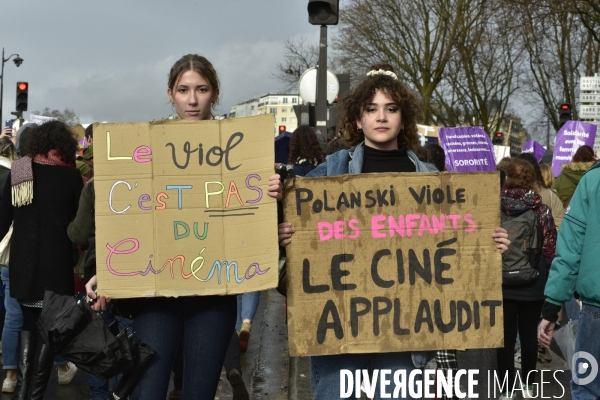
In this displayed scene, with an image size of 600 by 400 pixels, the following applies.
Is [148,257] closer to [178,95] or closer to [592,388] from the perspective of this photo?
[178,95]

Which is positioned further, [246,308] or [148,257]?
[246,308]

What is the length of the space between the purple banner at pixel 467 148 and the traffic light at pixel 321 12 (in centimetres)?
296

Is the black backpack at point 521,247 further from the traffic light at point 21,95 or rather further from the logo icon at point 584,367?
the traffic light at point 21,95

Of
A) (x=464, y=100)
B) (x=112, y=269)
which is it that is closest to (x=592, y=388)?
(x=112, y=269)

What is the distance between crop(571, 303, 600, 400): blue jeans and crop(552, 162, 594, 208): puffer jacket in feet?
19.2

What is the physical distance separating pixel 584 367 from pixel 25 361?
11.9 feet

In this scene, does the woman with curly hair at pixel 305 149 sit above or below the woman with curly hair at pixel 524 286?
above

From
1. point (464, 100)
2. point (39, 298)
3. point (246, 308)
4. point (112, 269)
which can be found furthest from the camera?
point (464, 100)

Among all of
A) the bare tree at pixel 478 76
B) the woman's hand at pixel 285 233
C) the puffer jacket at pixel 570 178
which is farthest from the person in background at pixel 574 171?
the bare tree at pixel 478 76

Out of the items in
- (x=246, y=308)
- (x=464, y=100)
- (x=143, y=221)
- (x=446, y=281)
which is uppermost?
(x=464, y=100)

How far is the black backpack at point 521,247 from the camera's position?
622 centimetres

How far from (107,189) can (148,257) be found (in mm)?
333

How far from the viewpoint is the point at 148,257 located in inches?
149

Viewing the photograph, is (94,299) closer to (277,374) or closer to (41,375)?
(41,375)
